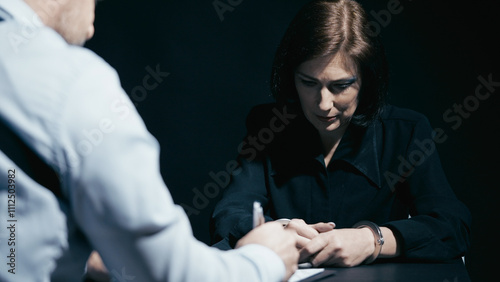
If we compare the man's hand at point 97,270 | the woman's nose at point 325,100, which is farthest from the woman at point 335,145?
the man's hand at point 97,270

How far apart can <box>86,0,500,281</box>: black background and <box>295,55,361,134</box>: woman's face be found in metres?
0.83

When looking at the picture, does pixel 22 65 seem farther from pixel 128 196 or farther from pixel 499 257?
pixel 499 257

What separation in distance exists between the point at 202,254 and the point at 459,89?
2.22 metres

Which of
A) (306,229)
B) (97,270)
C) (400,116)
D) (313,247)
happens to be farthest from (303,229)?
(400,116)

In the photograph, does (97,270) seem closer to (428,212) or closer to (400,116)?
(428,212)

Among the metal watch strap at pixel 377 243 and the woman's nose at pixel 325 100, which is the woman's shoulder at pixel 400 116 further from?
the metal watch strap at pixel 377 243

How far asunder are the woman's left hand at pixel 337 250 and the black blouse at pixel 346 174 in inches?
Answer: 16.7

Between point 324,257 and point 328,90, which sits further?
point 328,90

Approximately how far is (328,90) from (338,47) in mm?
156

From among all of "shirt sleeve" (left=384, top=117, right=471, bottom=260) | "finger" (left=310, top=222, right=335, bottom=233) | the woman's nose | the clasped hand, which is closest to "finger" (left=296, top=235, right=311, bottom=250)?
the clasped hand

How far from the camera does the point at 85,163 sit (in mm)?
814

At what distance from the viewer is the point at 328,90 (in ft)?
6.68

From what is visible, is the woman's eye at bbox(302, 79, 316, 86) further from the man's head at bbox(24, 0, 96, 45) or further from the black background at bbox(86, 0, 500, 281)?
the man's head at bbox(24, 0, 96, 45)

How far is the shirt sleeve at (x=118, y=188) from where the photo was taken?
2.68 ft
